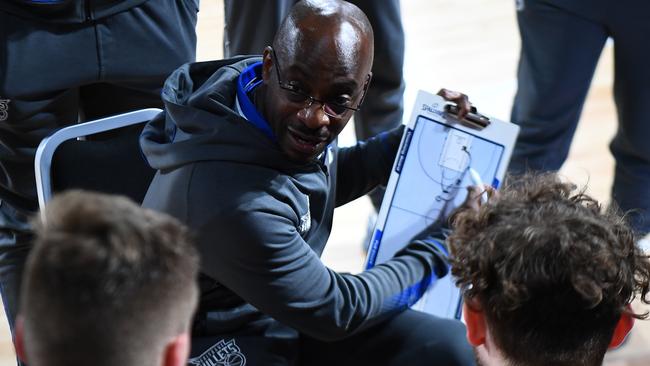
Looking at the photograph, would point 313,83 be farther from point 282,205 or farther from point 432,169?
point 432,169

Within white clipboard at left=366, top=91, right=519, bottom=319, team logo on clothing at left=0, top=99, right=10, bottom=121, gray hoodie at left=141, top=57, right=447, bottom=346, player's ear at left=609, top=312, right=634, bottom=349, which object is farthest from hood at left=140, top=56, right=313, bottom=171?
player's ear at left=609, top=312, right=634, bottom=349

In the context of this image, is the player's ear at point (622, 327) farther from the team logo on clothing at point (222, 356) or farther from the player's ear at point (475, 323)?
the team logo on clothing at point (222, 356)

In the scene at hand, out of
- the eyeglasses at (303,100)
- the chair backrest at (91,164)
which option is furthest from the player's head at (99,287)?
the chair backrest at (91,164)

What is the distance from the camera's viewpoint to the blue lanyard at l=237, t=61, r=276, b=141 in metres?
1.51

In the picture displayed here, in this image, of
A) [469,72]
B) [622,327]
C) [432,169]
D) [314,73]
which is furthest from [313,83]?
[469,72]

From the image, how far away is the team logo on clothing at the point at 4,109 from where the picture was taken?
1.86m

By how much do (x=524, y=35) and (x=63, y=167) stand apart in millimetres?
1300

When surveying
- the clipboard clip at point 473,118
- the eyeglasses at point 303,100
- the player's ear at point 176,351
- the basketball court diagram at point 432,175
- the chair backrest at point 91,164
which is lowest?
the player's ear at point 176,351

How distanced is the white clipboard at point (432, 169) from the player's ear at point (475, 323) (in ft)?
1.53

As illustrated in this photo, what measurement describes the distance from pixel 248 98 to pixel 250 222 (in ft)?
0.79

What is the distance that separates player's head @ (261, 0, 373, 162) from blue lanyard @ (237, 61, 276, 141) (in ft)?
0.04

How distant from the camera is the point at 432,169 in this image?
1.78 m

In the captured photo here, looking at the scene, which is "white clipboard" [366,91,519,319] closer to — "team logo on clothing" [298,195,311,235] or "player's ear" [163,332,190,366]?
"team logo on clothing" [298,195,311,235]

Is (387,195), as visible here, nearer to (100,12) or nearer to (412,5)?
(100,12)
